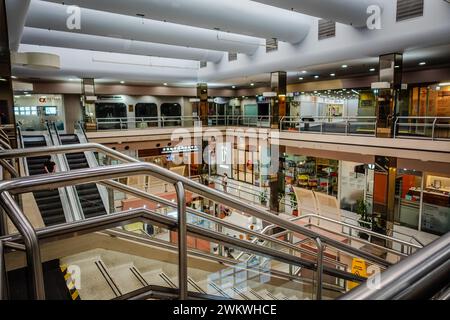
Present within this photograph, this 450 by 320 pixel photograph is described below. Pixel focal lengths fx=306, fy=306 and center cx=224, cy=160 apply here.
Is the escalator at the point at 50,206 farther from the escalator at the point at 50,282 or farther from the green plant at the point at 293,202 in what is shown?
the green plant at the point at 293,202

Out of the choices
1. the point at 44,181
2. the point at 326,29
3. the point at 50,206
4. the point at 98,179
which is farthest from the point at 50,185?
the point at 326,29

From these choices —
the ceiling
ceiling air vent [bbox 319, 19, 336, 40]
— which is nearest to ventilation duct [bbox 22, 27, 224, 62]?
the ceiling

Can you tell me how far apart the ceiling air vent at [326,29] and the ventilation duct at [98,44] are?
17.0ft

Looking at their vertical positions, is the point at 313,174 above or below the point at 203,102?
below

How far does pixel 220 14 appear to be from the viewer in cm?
703

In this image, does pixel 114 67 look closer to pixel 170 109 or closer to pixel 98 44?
pixel 98 44

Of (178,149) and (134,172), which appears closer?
(134,172)

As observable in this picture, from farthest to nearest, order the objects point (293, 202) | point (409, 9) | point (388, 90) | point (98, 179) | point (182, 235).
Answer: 1. point (293, 202)
2. point (388, 90)
3. point (409, 9)
4. point (182, 235)
5. point (98, 179)

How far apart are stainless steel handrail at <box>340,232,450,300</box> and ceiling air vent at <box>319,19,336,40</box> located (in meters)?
9.05

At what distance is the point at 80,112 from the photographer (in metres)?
19.1

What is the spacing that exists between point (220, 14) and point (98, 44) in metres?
5.18

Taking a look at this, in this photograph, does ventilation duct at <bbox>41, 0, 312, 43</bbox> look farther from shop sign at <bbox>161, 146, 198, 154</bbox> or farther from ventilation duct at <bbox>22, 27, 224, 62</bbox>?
shop sign at <bbox>161, 146, 198, 154</bbox>
